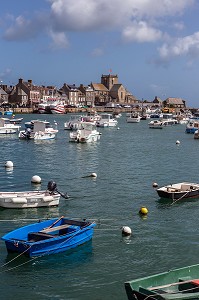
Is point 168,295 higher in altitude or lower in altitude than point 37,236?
lower

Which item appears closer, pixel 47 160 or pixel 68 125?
pixel 47 160

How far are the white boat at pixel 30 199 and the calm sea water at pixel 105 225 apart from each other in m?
0.43

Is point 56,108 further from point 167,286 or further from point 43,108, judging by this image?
point 167,286

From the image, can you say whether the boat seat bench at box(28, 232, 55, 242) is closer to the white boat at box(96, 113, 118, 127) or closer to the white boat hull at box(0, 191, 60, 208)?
the white boat hull at box(0, 191, 60, 208)

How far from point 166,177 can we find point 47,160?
15.9 m

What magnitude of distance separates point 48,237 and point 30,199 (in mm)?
7680

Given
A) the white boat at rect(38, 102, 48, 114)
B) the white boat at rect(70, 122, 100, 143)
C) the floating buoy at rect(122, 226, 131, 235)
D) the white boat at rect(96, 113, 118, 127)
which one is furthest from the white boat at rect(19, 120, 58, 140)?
the white boat at rect(38, 102, 48, 114)

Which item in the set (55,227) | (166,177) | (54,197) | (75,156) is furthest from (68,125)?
(55,227)

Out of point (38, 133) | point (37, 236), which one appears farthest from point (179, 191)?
point (38, 133)

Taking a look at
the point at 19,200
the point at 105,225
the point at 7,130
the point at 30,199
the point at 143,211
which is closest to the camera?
the point at 105,225

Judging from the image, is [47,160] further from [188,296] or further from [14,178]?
[188,296]

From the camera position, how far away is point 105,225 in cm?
2572

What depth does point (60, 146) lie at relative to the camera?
67.8 metres

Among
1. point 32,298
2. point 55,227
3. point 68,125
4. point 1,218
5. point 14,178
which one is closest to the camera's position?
point 32,298
